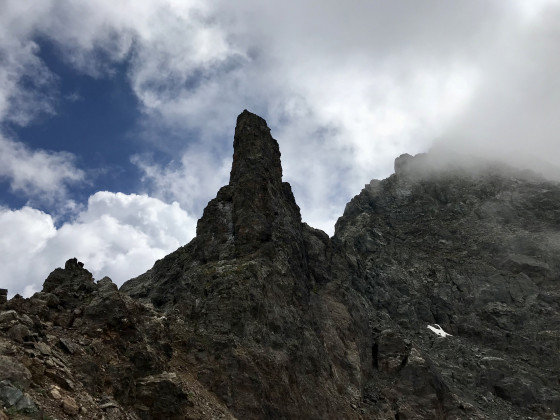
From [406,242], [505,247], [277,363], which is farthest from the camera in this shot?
[406,242]

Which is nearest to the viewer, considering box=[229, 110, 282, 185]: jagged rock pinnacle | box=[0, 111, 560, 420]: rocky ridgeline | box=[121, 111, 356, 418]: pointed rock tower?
box=[0, 111, 560, 420]: rocky ridgeline

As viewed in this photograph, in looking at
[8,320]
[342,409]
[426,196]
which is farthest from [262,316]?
[426,196]

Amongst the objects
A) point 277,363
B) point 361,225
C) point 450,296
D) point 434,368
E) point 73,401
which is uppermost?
point 361,225

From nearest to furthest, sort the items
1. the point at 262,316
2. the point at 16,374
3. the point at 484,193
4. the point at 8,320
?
the point at 16,374 < the point at 8,320 < the point at 262,316 < the point at 484,193

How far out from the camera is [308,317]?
56188 millimetres

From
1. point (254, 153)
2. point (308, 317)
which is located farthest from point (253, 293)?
point (254, 153)

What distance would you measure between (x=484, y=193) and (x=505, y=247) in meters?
21.0

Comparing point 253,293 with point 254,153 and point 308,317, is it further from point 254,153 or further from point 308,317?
point 254,153

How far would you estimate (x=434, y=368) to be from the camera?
64.9 meters

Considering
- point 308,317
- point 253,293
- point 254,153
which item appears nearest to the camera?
point 253,293

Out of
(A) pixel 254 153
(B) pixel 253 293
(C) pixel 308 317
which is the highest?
(A) pixel 254 153

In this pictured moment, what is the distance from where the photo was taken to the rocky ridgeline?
92.6 feet

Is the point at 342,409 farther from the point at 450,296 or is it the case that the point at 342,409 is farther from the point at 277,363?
the point at 450,296

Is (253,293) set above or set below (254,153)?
below
